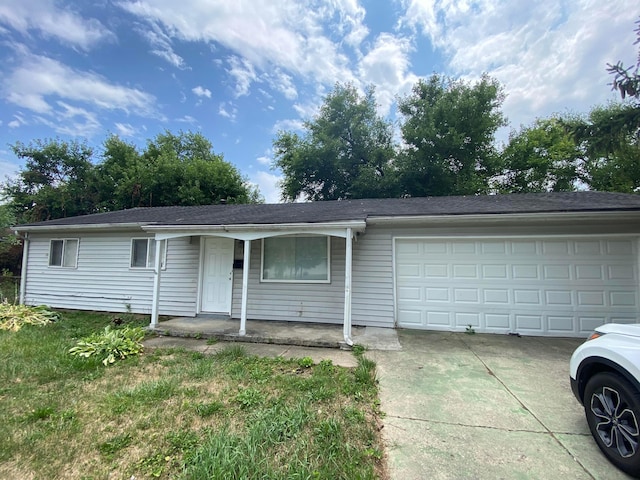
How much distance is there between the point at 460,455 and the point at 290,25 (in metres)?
11.8

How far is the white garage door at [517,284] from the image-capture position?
575 centimetres

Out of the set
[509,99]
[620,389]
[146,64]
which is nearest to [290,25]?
[146,64]

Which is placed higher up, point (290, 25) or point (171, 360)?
point (290, 25)

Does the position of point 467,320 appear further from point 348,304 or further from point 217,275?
point 217,275

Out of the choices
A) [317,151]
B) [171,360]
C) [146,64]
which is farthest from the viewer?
[317,151]

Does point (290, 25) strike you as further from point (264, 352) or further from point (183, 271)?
point (264, 352)

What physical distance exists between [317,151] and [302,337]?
45.3 ft

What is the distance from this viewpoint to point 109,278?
8242mm

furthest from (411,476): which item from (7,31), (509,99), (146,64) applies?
(509,99)

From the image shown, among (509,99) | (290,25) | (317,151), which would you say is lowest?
(317,151)

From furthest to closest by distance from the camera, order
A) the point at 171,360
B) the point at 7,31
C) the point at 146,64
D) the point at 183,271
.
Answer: the point at 146,64, the point at 7,31, the point at 183,271, the point at 171,360

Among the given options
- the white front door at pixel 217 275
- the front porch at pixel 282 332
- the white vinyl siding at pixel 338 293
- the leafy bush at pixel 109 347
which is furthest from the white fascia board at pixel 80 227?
the white vinyl siding at pixel 338 293

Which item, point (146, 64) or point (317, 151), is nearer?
point (146, 64)

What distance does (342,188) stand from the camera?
1747 cm
